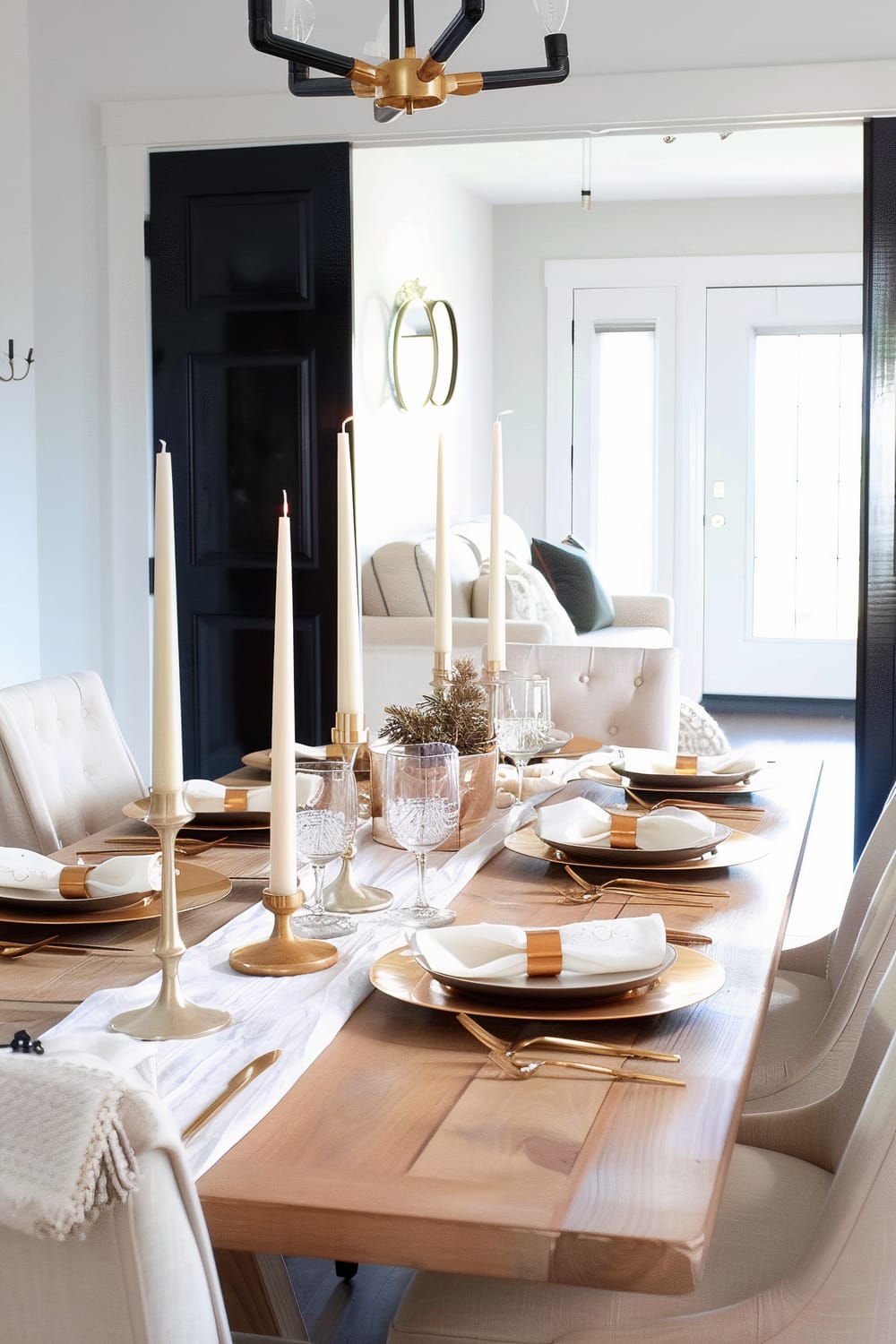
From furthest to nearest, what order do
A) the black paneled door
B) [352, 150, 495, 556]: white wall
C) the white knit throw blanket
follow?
[352, 150, 495, 556]: white wall
the black paneled door
the white knit throw blanket

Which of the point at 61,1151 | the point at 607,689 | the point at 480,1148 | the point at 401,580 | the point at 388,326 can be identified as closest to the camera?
the point at 61,1151

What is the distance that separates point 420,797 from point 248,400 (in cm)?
295

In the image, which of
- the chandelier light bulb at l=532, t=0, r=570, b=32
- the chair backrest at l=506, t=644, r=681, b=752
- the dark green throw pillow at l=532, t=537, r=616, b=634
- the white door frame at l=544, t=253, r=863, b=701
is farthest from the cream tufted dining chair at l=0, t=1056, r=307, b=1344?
the white door frame at l=544, t=253, r=863, b=701

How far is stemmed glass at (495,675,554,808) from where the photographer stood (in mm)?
1961

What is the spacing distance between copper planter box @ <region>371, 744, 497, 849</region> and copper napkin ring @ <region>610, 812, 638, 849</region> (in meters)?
0.17

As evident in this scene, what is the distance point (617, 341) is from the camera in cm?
760

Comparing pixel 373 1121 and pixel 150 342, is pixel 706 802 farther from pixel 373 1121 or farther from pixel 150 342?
pixel 150 342

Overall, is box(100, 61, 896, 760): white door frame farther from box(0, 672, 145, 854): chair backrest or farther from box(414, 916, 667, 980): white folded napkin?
box(414, 916, 667, 980): white folded napkin

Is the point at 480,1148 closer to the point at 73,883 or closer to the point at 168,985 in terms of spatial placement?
the point at 168,985

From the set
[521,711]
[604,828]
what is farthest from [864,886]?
[521,711]

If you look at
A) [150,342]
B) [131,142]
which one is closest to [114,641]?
[150,342]

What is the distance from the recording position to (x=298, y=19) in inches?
79.1

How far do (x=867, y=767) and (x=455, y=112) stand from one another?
6.93ft

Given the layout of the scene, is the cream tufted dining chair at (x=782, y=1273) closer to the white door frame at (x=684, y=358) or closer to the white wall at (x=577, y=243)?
the white door frame at (x=684, y=358)
